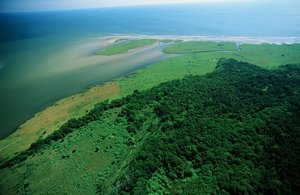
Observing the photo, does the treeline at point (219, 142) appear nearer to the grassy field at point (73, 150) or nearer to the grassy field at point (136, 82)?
the grassy field at point (73, 150)

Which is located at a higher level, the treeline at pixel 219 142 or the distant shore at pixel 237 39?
the distant shore at pixel 237 39

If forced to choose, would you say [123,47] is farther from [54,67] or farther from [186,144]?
[186,144]

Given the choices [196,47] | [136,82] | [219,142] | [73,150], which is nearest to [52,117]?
[73,150]

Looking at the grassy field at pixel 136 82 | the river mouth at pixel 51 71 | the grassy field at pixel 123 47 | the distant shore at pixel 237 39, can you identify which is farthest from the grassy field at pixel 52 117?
the distant shore at pixel 237 39

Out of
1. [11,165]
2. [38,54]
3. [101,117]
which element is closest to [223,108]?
[101,117]

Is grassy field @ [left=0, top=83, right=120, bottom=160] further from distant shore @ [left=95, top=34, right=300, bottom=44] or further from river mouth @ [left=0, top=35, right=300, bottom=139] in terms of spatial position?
distant shore @ [left=95, top=34, right=300, bottom=44]
